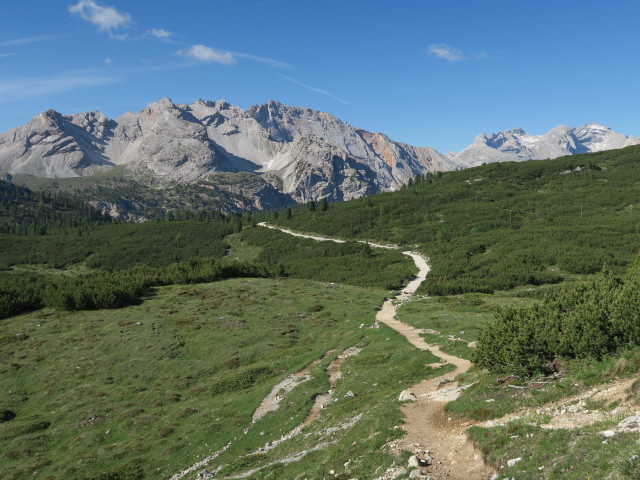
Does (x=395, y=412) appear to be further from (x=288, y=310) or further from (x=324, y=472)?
(x=288, y=310)

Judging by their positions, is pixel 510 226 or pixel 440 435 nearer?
pixel 440 435

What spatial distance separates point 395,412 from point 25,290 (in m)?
75.7

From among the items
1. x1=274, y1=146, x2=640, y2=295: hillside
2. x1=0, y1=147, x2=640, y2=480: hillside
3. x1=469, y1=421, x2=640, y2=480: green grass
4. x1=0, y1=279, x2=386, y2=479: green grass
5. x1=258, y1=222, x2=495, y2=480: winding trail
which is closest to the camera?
x1=469, y1=421, x2=640, y2=480: green grass

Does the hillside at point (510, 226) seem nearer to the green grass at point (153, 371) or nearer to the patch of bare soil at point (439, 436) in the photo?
the green grass at point (153, 371)

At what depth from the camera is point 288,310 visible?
58969 mm

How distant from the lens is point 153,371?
41.8 meters

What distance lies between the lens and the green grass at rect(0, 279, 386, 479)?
28.1 meters

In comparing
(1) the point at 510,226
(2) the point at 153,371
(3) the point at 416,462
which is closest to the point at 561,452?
(3) the point at 416,462

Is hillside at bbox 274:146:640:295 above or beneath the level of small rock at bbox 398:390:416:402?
above

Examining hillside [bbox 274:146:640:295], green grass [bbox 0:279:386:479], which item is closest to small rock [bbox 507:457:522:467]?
green grass [bbox 0:279:386:479]

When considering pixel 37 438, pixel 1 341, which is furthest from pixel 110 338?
pixel 37 438

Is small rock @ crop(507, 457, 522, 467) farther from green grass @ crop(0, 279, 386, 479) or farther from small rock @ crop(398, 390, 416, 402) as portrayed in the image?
green grass @ crop(0, 279, 386, 479)

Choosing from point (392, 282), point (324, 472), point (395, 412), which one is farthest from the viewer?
point (392, 282)

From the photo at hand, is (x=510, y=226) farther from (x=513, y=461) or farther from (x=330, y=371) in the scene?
(x=513, y=461)
